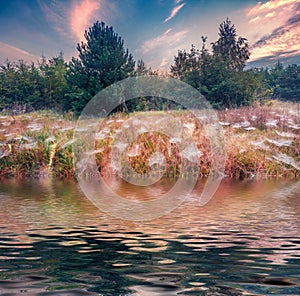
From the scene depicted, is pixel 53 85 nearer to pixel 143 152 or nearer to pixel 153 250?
pixel 143 152

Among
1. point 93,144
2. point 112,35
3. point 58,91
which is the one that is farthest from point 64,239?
point 58,91

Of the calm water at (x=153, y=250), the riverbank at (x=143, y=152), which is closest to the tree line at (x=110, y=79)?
the riverbank at (x=143, y=152)

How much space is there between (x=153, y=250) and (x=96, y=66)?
2417 centimetres

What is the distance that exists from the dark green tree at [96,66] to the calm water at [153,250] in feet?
66.3

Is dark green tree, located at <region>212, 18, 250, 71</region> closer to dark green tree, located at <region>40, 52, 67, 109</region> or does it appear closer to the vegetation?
the vegetation

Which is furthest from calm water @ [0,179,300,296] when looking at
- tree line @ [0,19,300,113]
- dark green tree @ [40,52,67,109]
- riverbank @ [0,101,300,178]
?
dark green tree @ [40,52,67,109]

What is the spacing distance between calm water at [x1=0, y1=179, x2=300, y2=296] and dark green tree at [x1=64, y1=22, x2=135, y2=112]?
2021 centimetres

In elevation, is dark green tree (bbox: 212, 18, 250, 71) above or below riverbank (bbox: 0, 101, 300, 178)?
above

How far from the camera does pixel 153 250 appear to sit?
391 cm

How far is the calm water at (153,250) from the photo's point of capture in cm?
289

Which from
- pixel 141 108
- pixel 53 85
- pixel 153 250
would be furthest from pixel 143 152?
pixel 53 85

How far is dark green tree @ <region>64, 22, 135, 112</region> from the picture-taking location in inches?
1049

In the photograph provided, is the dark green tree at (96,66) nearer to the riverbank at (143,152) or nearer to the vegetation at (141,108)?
the vegetation at (141,108)

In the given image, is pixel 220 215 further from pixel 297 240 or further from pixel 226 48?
pixel 226 48
